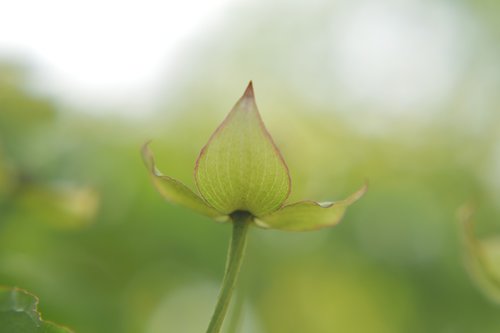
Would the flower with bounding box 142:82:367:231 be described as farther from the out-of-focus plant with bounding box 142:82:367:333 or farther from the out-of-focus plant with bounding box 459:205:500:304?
the out-of-focus plant with bounding box 459:205:500:304

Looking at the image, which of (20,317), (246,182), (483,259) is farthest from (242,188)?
(483,259)

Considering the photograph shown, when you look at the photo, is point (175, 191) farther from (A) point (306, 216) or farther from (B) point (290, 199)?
(B) point (290, 199)

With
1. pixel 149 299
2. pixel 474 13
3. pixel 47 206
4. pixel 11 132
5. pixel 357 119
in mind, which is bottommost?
pixel 149 299

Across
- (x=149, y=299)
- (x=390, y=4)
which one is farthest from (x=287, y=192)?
(x=390, y=4)

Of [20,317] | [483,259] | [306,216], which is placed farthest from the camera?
[483,259]

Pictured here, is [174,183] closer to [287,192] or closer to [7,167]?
[287,192]

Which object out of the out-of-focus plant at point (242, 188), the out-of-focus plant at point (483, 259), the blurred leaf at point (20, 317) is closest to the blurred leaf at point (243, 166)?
the out-of-focus plant at point (242, 188)
